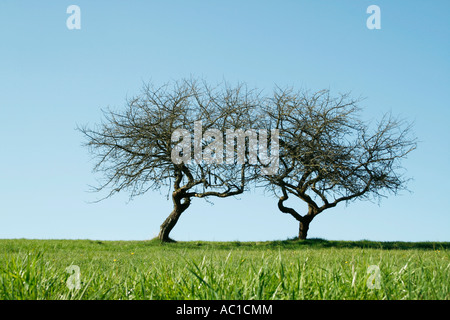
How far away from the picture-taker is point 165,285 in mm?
3096

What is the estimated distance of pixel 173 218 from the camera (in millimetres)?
20156

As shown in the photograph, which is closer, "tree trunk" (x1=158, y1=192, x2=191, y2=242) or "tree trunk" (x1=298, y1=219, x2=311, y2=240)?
"tree trunk" (x1=158, y1=192, x2=191, y2=242)

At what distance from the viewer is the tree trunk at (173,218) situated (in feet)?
66.1

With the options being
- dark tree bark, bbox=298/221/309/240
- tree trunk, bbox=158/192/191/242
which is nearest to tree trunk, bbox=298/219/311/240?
dark tree bark, bbox=298/221/309/240

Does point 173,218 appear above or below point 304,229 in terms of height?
above

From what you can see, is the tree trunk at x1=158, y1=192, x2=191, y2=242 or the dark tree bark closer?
the tree trunk at x1=158, y1=192, x2=191, y2=242

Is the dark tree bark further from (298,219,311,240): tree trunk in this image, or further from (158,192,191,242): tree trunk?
(158,192,191,242): tree trunk

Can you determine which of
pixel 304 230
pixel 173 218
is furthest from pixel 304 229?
pixel 173 218

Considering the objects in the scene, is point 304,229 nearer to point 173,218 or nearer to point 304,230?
point 304,230

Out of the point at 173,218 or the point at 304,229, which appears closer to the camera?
the point at 173,218

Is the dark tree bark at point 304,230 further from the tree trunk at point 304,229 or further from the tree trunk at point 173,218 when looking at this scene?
the tree trunk at point 173,218

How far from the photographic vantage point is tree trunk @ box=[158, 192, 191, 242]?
2014 cm
